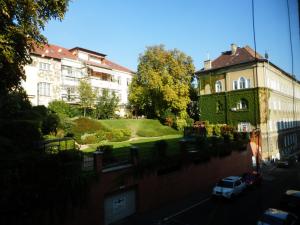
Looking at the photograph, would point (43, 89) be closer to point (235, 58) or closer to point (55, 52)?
point (55, 52)

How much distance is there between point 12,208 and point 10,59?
8.59 metres

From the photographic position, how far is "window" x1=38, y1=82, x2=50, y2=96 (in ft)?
165

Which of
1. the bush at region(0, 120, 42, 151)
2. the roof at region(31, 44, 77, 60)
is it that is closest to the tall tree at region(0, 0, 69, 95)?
the bush at region(0, 120, 42, 151)

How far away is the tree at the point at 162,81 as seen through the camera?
54.3 m

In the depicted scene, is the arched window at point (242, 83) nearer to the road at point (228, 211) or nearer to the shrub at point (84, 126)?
the road at point (228, 211)

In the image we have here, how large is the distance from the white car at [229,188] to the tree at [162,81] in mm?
28665

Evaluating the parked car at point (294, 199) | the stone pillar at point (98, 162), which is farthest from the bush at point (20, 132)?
the parked car at point (294, 199)

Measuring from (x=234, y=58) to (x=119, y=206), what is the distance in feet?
122

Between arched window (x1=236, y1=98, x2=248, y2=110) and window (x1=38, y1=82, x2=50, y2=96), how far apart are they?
31898 millimetres

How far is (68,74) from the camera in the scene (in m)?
55.5

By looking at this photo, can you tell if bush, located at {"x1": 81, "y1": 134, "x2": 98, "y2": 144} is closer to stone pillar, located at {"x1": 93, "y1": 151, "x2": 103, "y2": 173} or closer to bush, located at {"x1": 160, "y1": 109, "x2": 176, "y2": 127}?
stone pillar, located at {"x1": 93, "y1": 151, "x2": 103, "y2": 173}

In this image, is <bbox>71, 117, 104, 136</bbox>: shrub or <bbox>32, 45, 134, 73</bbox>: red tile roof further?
<bbox>32, 45, 134, 73</bbox>: red tile roof

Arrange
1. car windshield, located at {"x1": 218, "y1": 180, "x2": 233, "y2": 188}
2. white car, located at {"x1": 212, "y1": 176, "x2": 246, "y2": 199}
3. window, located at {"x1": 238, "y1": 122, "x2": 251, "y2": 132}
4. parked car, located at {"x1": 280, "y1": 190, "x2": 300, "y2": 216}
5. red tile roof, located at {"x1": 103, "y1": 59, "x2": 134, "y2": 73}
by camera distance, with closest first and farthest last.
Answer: parked car, located at {"x1": 280, "y1": 190, "x2": 300, "y2": 216} → white car, located at {"x1": 212, "y1": 176, "x2": 246, "y2": 199} → car windshield, located at {"x1": 218, "y1": 180, "x2": 233, "y2": 188} → window, located at {"x1": 238, "y1": 122, "x2": 251, "y2": 132} → red tile roof, located at {"x1": 103, "y1": 59, "x2": 134, "y2": 73}

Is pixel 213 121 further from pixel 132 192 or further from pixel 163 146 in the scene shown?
pixel 132 192
